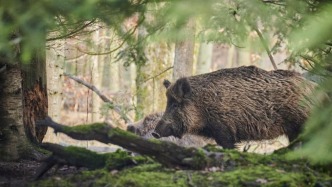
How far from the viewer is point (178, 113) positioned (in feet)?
32.6

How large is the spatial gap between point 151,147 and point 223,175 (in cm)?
63

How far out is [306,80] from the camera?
9406 millimetres

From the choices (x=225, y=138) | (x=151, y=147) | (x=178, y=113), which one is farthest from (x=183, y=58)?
(x=151, y=147)

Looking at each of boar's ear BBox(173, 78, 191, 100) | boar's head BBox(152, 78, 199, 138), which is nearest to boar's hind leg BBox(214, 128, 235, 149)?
boar's head BBox(152, 78, 199, 138)

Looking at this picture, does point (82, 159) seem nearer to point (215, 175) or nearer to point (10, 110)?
point (215, 175)

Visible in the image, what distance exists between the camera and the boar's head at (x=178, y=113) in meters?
9.85

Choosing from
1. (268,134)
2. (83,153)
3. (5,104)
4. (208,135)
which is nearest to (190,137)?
(208,135)

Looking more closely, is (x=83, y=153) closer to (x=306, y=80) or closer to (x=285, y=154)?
(x=285, y=154)

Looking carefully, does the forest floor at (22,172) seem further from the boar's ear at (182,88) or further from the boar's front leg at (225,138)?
the boar's front leg at (225,138)

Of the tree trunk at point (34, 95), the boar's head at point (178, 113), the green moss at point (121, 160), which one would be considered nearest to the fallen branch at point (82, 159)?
the green moss at point (121, 160)

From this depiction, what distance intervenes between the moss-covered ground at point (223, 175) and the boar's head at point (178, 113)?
423 centimetres

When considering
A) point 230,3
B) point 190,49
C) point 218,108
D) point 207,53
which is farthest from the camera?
point 207,53

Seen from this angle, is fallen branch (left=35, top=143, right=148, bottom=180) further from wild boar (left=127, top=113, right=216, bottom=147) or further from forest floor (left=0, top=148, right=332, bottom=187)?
wild boar (left=127, top=113, right=216, bottom=147)

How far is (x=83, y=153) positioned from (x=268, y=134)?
4.45m
